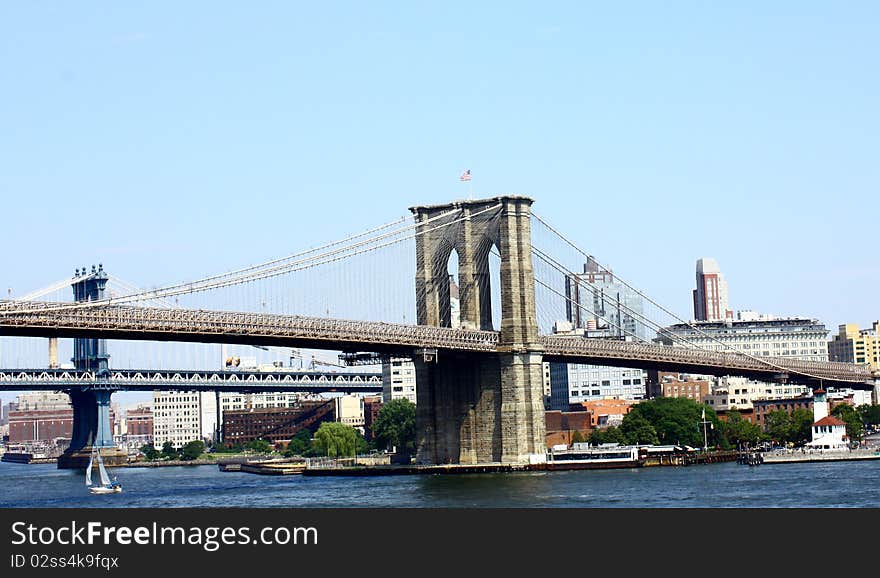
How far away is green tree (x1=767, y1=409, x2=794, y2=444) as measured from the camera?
325 ft

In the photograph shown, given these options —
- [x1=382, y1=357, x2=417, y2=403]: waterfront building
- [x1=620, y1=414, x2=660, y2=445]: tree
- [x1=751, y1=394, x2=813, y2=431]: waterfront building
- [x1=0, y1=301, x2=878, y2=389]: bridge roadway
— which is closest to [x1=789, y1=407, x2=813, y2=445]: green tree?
[x1=0, y1=301, x2=878, y2=389]: bridge roadway

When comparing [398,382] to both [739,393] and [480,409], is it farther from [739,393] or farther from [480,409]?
[480,409]

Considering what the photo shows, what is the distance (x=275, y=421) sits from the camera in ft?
609

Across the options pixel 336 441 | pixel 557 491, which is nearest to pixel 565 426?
pixel 336 441

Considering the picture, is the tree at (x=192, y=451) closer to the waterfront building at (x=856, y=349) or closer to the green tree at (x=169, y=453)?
the green tree at (x=169, y=453)

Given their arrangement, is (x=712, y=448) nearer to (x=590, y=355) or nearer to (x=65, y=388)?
(x=590, y=355)

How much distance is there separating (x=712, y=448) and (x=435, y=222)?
77.0ft

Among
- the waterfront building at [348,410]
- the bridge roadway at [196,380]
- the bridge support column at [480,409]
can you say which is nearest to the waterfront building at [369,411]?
the bridge roadway at [196,380]

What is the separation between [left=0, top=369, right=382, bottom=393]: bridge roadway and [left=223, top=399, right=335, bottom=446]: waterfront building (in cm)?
1135

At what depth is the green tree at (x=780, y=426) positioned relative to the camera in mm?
99188

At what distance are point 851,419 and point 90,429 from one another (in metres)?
70.7

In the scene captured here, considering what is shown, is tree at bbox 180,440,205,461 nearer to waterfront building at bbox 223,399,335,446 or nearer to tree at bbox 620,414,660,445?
waterfront building at bbox 223,399,335,446
